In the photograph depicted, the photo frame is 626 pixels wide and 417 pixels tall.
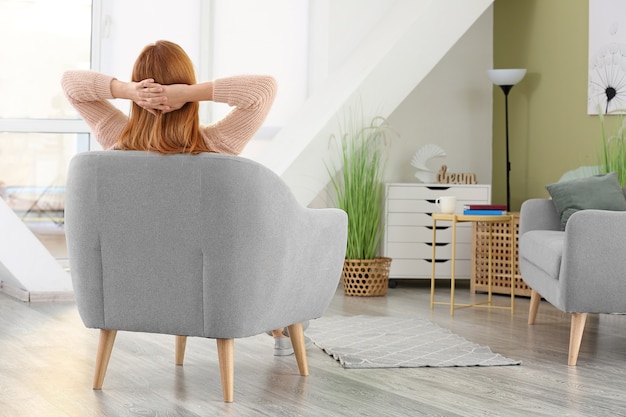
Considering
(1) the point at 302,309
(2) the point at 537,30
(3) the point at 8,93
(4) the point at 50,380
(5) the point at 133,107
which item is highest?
(2) the point at 537,30

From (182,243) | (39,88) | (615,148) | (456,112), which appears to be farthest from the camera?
(456,112)

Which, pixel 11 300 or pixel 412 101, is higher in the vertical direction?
pixel 412 101

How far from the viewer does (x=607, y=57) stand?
225 inches

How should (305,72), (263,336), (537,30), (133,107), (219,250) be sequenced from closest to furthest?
(219,250) < (133,107) < (263,336) < (537,30) < (305,72)

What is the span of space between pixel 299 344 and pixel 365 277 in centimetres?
262

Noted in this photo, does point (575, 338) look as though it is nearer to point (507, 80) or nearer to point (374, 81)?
point (374, 81)

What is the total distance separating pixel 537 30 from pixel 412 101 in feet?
3.16

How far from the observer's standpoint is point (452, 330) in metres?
4.50

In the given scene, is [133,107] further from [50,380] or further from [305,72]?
[305,72]

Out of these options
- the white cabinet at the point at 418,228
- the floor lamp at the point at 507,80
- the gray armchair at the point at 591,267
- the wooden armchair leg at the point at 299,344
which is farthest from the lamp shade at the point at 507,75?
the wooden armchair leg at the point at 299,344

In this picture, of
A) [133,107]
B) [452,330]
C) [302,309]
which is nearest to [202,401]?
[302,309]

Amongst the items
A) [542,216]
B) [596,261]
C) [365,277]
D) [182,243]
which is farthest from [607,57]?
[182,243]

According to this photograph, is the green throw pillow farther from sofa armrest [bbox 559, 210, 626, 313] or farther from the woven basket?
the woven basket

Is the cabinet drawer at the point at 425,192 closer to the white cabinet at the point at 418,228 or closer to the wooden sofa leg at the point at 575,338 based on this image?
the white cabinet at the point at 418,228
